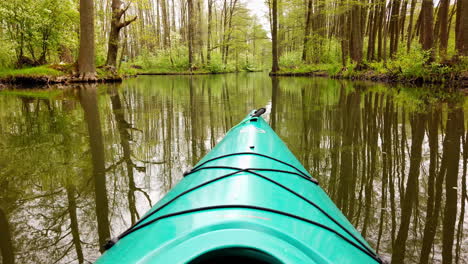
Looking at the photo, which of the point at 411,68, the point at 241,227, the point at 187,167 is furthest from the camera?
the point at 411,68

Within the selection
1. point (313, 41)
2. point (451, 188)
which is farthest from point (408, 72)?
point (313, 41)

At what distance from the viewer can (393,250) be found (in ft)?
5.57

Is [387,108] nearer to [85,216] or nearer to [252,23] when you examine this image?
[85,216]

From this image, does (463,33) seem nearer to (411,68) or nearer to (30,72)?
(411,68)

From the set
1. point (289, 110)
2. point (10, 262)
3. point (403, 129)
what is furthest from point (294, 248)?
point (289, 110)

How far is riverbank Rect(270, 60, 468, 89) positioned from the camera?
9.22m

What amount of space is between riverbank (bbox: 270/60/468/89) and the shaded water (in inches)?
164

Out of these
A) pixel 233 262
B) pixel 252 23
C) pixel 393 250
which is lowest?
pixel 393 250

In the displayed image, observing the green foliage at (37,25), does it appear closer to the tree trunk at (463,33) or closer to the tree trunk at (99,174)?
the tree trunk at (99,174)

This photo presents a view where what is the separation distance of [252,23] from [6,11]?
30872 mm

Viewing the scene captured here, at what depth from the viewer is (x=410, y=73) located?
431 inches

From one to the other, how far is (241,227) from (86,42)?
44.2ft

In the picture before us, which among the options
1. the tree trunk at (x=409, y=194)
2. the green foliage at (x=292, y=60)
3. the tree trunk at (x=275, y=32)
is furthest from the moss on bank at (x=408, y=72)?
the green foliage at (x=292, y=60)

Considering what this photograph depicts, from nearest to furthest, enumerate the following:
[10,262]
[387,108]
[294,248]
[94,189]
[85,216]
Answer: [294,248]
[10,262]
[85,216]
[94,189]
[387,108]
